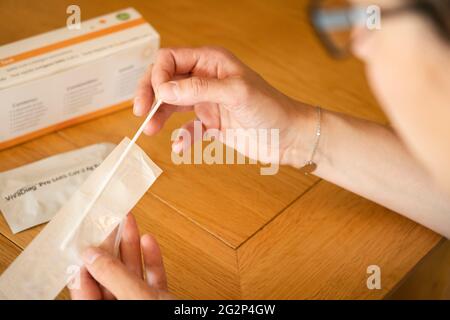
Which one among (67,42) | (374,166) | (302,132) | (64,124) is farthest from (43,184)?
(374,166)

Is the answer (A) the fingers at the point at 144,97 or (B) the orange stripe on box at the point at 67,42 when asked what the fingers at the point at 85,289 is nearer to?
(A) the fingers at the point at 144,97

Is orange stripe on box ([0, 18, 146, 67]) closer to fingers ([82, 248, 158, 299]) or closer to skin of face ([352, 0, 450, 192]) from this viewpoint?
fingers ([82, 248, 158, 299])

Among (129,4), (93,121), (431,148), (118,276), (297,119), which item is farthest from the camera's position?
(129,4)

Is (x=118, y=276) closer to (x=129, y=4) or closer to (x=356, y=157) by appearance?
(x=356, y=157)

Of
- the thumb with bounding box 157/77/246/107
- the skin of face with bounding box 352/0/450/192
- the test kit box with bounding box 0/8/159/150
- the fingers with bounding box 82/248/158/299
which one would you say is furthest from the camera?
the test kit box with bounding box 0/8/159/150

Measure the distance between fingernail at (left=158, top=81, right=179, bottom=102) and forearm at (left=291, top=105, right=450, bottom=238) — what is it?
0.21 m

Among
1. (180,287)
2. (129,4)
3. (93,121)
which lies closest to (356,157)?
(180,287)

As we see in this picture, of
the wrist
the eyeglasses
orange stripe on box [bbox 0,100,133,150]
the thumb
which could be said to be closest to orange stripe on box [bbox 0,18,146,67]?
orange stripe on box [bbox 0,100,133,150]

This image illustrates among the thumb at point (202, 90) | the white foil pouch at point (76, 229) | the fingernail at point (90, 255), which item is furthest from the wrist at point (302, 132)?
the fingernail at point (90, 255)

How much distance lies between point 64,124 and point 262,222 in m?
0.37

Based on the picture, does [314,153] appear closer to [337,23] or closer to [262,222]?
[262,222]

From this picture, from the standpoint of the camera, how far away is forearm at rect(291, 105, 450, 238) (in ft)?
3.04
